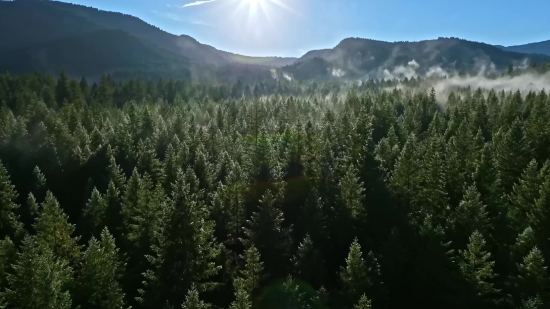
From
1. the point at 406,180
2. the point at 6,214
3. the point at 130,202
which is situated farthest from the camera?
the point at 406,180

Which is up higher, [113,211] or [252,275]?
[113,211]

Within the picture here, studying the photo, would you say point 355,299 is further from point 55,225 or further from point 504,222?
point 55,225

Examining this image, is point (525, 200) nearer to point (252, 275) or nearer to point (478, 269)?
point (478, 269)

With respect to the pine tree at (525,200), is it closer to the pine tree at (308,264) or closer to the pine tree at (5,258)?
the pine tree at (308,264)

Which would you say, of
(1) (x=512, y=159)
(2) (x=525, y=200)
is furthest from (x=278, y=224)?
(1) (x=512, y=159)

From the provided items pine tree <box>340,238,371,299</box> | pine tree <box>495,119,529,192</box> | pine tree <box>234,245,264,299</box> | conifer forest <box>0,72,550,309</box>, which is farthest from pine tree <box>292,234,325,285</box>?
pine tree <box>495,119,529,192</box>

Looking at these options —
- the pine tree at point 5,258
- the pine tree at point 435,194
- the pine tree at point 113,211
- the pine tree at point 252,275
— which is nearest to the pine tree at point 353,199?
the pine tree at point 435,194

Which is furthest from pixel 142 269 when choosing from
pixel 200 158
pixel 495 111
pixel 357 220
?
pixel 495 111
